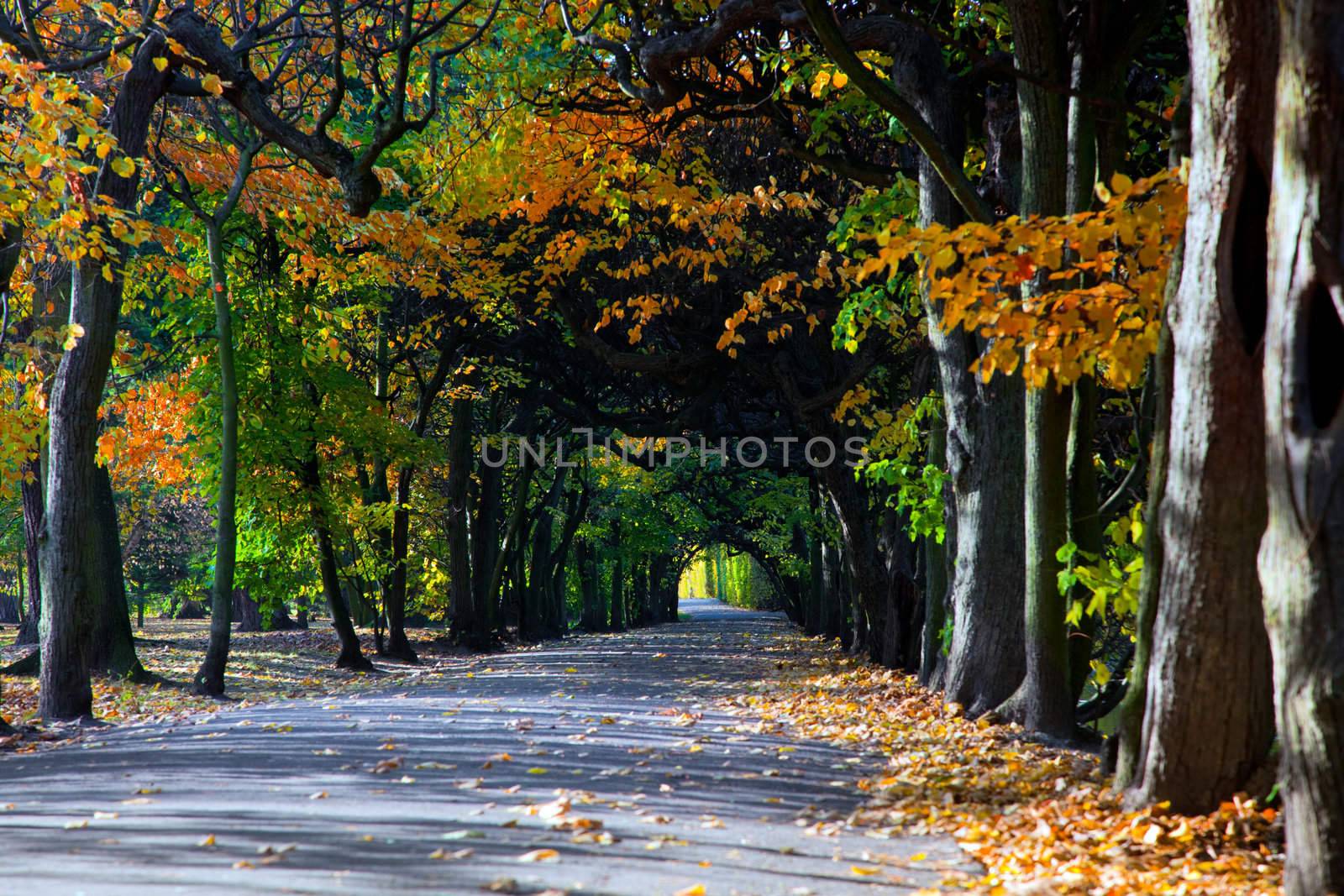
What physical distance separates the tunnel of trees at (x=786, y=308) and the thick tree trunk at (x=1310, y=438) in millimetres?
14

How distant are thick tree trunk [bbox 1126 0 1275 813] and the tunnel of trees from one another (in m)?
0.02

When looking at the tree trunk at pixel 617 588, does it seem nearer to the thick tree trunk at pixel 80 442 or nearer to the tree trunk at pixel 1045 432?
the thick tree trunk at pixel 80 442

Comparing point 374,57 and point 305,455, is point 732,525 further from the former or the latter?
point 374,57

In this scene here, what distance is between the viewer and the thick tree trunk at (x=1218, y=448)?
516 cm

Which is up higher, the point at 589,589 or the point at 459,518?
the point at 459,518

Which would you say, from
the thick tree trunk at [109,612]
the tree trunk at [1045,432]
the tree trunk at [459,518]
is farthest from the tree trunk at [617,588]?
the tree trunk at [1045,432]

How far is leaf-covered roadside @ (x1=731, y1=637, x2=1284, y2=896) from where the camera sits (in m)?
4.69

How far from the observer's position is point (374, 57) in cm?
1180

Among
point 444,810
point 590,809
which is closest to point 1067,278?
point 590,809

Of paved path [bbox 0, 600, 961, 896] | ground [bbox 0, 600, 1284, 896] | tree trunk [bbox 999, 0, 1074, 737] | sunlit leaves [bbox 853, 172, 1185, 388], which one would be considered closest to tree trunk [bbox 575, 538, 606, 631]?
ground [bbox 0, 600, 1284, 896]

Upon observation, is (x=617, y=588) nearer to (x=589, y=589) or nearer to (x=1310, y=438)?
(x=589, y=589)

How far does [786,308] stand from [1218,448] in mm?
11172

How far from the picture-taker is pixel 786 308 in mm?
16266

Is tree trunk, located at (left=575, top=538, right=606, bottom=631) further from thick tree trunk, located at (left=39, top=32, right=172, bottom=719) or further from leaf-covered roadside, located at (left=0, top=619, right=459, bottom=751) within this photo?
thick tree trunk, located at (left=39, top=32, right=172, bottom=719)
